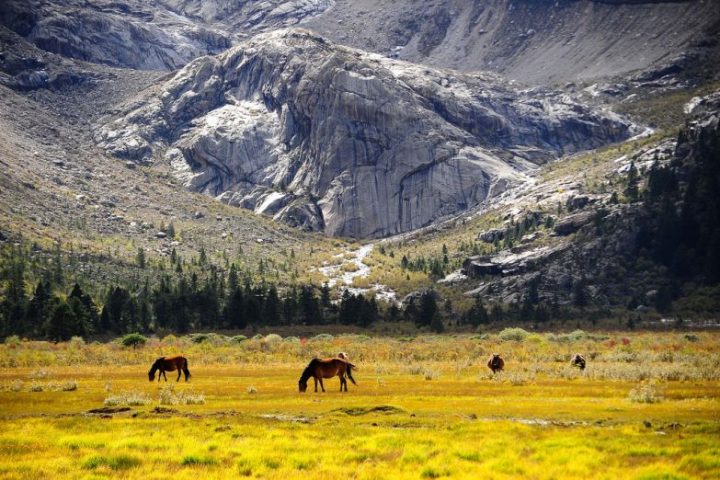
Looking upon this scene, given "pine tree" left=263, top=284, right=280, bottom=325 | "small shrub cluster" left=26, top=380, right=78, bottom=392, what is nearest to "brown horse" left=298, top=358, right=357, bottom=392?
"small shrub cluster" left=26, top=380, right=78, bottom=392

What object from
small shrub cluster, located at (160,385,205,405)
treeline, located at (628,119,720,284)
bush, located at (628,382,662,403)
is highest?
treeline, located at (628,119,720,284)

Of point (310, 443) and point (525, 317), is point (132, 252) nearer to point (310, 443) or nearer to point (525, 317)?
point (525, 317)

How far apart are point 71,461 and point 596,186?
622 feet

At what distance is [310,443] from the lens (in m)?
22.6

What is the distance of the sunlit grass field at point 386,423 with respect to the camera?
19594 mm

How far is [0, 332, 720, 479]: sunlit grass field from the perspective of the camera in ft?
64.3

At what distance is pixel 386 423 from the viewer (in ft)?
88.5

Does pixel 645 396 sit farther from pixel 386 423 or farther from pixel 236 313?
pixel 236 313

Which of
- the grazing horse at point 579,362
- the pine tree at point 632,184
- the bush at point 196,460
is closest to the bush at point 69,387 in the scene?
the bush at point 196,460

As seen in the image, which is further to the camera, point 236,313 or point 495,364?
point 236,313

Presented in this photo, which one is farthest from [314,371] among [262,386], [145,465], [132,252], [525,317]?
[132,252]

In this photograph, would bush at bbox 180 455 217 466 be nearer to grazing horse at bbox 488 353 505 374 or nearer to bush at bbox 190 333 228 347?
grazing horse at bbox 488 353 505 374

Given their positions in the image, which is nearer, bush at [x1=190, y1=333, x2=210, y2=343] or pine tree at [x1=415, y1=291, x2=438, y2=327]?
bush at [x1=190, y1=333, x2=210, y2=343]

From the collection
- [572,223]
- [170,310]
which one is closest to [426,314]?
[170,310]
